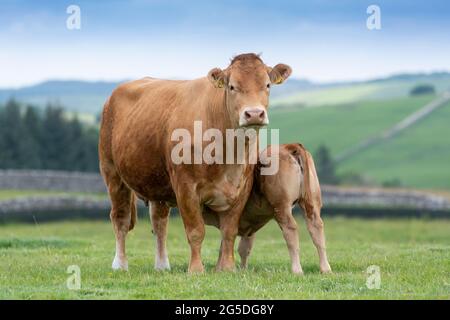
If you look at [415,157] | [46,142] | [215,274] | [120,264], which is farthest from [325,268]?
[415,157]

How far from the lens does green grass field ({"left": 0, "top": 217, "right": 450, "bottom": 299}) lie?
33.6ft

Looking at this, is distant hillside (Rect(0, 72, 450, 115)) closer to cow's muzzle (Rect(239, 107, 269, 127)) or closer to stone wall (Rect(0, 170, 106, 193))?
stone wall (Rect(0, 170, 106, 193))

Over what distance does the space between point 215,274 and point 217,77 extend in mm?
2491

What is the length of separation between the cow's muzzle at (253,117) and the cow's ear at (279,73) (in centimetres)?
98

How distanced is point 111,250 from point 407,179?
79.9m

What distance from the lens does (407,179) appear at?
94438mm

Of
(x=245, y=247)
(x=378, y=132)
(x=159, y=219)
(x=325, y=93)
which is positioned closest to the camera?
(x=245, y=247)

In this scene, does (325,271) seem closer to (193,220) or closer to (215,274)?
(215,274)

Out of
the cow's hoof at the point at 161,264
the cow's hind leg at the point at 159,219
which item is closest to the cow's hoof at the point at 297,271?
the cow's hoof at the point at 161,264

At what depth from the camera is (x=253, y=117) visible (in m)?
11.4
